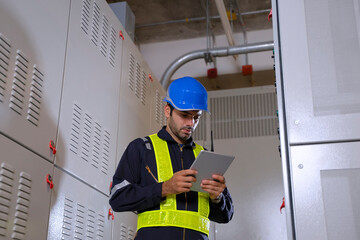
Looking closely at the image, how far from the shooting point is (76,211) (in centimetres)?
291

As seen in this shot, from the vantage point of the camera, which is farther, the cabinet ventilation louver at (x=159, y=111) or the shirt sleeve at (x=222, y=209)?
the cabinet ventilation louver at (x=159, y=111)

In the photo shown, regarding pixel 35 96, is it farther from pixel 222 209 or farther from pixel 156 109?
pixel 156 109

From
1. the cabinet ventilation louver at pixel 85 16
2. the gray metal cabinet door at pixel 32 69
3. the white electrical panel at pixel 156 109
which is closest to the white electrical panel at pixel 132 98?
the white electrical panel at pixel 156 109

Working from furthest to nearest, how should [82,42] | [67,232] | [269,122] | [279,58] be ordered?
[269,122] → [82,42] → [67,232] → [279,58]

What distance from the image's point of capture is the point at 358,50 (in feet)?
6.50

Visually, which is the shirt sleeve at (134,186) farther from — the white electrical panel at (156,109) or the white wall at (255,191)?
the white wall at (255,191)

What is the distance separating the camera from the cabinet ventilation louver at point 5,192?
2174 mm

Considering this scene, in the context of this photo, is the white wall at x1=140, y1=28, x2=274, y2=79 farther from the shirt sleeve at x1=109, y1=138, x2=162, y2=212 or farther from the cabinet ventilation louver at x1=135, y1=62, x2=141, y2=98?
the shirt sleeve at x1=109, y1=138, x2=162, y2=212

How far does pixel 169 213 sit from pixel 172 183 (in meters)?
0.18

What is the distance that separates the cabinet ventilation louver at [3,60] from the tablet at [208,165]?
99 centimetres

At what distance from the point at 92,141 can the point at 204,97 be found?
0.99m

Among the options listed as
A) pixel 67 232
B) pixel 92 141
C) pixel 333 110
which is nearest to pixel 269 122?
pixel 92 141

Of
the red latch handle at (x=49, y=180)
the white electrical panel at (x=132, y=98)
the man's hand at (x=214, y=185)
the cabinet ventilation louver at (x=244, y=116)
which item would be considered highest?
the cabinet ventilation louver at (x=244, y=116)

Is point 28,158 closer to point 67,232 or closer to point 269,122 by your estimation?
point 67,232
